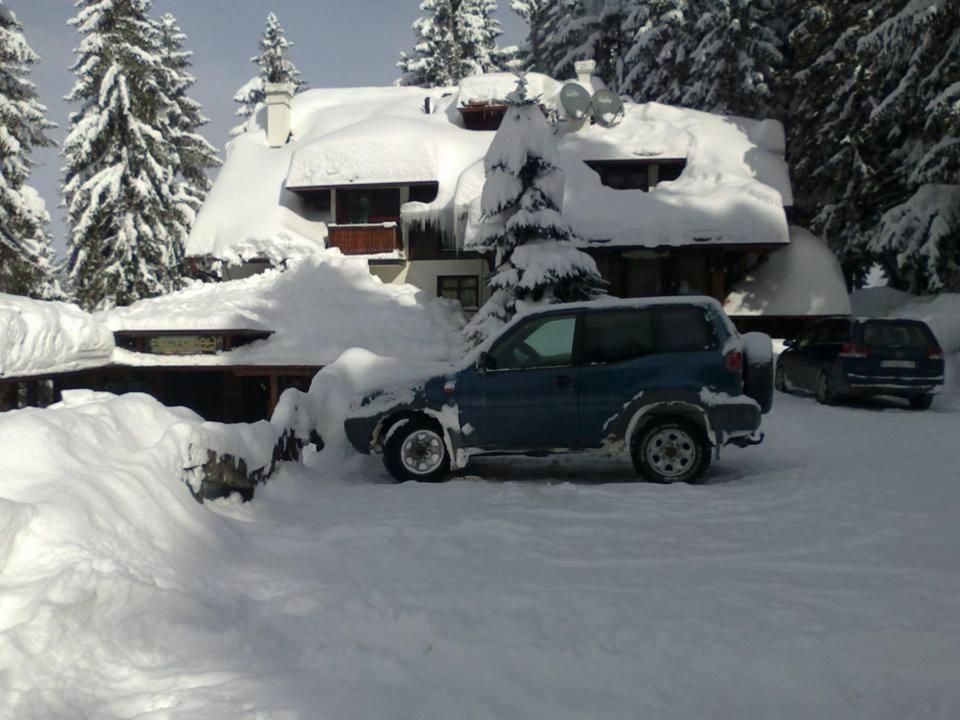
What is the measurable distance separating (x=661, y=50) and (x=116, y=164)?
2335cm

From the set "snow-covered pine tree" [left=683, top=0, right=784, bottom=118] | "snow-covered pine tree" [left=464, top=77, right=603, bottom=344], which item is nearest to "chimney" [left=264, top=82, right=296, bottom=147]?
"snow-covered pine tree" [left=683, top=0, right=784, bottom=118]

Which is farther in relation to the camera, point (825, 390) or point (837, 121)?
point (837, 121)

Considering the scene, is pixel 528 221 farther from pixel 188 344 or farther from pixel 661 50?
pixel 661 50

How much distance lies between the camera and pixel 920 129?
66.5 feet

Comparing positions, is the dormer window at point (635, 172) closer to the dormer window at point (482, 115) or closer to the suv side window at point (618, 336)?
the dormer window at point (482, 115)

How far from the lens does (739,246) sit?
2042 cm

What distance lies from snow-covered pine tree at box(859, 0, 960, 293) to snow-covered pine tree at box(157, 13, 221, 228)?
96.1 feet

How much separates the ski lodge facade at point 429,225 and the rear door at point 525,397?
1213 cm

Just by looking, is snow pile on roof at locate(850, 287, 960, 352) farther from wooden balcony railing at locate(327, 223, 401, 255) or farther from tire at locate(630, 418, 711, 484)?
wooden balcony railing at locate(327, 223, 401, 255)

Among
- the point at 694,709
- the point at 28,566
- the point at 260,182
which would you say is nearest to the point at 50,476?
the point at 28,566

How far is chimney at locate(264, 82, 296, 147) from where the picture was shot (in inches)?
1160

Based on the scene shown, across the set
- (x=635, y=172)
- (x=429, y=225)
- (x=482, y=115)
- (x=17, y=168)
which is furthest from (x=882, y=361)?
(x=17, y=168)

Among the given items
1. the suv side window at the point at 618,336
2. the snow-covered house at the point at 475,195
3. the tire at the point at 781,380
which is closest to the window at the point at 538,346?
the suv side window at the point at 618,336

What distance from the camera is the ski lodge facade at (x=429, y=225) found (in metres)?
19.9
